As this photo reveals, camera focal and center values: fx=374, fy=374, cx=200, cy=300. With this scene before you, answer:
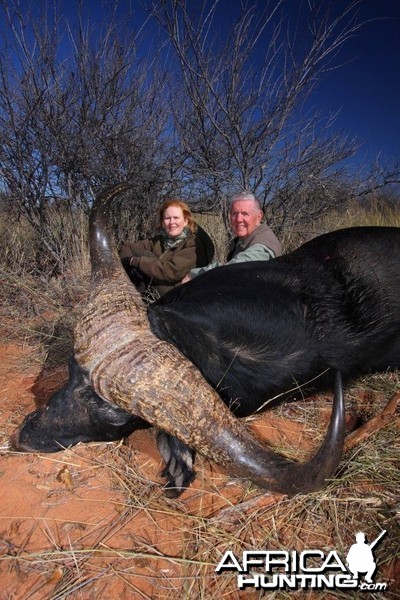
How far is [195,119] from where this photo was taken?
627 centimetres

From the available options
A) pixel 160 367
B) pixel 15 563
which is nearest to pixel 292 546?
pixel 160 367

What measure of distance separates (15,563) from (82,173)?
507 centimetres

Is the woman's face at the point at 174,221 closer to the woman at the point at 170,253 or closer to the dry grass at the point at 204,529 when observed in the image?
the woman at the point at 170,253

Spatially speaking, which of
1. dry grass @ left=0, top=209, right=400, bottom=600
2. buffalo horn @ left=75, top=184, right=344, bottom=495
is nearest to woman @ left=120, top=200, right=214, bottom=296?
dry grass @ left=0, top=209, right=400, bottom=600

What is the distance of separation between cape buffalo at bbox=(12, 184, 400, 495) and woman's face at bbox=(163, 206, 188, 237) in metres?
1.90

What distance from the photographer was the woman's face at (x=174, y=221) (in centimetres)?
420

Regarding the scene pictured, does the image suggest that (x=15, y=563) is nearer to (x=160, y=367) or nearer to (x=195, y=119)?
(x=160, y=367)

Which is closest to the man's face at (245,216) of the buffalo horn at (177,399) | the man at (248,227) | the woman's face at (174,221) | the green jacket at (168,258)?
the man at (248,227)

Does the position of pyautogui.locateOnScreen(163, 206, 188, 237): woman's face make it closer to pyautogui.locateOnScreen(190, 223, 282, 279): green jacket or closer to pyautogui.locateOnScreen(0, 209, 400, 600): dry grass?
pyautogui.locateOnScreen(190, 223, 282, 279): green jacket

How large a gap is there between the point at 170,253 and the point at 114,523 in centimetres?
293

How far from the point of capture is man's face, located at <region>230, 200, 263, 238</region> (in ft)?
12.8

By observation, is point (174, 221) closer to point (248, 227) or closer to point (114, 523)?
point (248, 227)

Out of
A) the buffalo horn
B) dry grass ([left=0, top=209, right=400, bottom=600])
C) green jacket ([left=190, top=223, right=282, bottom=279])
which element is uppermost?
green jacket ([left=190, top=223, right=282, bottom=279])

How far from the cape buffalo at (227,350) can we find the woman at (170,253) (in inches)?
66.3
